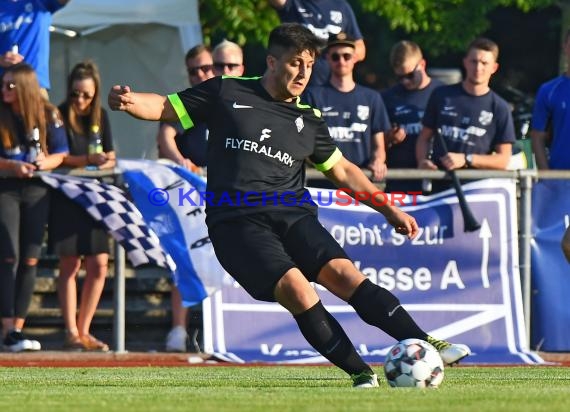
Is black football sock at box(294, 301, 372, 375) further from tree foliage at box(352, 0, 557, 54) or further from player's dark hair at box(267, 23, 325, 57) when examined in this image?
tree foliage at box(352, 0, 557, 54)

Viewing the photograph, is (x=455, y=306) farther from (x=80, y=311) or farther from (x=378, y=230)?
(x=80, y=311)

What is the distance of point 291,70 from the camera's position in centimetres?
918

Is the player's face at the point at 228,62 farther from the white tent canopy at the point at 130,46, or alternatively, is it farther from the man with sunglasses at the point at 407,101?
the white tent canopy at the point at 130,46

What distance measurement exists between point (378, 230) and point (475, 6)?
10.8 meters

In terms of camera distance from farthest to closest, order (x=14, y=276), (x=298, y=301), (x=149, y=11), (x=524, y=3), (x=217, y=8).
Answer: (x=524, y=3), (x=217, y=8), (x=149, y=11), (x=14, y=276), (x=298, y=301)

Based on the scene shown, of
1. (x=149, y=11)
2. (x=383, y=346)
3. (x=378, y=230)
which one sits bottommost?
(x=383, y=346)

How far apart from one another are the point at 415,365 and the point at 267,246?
3.76ft

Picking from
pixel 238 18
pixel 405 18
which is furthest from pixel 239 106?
pixel 405 18

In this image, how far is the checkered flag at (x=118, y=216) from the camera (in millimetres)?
12695

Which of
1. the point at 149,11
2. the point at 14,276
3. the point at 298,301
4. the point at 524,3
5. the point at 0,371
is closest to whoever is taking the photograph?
the point at 298,301

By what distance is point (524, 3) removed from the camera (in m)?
21.9

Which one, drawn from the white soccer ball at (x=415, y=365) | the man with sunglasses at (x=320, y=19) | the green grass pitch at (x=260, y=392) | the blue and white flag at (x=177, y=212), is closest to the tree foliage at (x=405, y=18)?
the man with sunglasses at (x=320, y=19)

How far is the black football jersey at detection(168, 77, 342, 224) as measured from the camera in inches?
359

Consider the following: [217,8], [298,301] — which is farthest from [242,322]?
[217,8]
